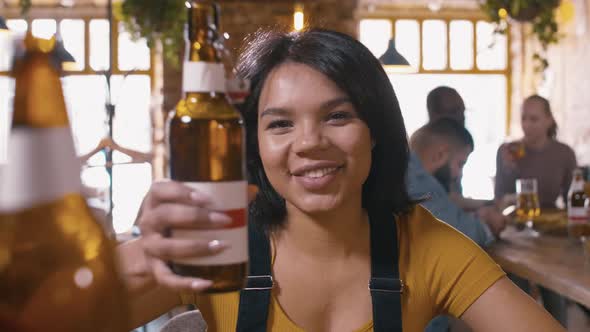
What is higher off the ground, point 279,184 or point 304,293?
point 279,184

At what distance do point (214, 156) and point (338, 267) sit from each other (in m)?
0.87

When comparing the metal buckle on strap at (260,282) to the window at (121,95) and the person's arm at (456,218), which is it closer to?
the person's arm at (456,218)

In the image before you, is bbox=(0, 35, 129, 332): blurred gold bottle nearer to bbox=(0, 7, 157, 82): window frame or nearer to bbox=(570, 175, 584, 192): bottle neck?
bbox=(570, 175, 584, 192): bottle neck

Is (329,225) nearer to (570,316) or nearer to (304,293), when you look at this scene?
(304,293)

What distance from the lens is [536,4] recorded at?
4.80 m

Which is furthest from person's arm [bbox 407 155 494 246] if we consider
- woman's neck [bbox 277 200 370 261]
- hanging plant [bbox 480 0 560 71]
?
hanging plant [bbox 480 0 560 71]

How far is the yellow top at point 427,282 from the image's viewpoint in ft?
4.73

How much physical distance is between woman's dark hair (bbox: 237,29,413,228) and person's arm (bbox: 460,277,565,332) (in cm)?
27

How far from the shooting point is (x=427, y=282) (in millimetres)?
1503

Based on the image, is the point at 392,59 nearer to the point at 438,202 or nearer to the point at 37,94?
the point at 438,202

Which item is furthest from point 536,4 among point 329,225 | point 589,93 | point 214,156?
point 214,156

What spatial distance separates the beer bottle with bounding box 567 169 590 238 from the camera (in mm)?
3023

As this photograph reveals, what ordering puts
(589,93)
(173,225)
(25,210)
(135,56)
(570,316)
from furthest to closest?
(135,56) → (589,93) → (570,316) → (173,225) → (25,210)

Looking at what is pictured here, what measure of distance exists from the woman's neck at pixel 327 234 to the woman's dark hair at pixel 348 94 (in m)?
0.05
